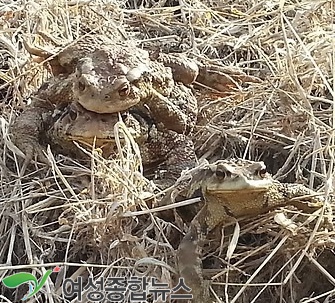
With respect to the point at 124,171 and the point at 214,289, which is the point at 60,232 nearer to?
the point at 124,171

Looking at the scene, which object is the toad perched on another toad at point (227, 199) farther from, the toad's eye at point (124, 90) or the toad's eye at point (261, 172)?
the toad's eye at point (124, 90)

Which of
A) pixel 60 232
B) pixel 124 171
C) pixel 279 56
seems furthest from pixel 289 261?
pixel 279 56

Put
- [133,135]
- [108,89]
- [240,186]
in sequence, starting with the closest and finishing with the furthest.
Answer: [240,186] < [108,89] < [133,135]

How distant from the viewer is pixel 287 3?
10.5 feet

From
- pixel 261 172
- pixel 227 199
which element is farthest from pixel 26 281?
pixel 261 172

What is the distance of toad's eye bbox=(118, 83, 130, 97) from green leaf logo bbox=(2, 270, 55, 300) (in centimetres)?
66

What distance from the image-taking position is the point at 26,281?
2014mm

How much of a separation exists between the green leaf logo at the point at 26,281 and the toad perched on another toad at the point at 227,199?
40 cm

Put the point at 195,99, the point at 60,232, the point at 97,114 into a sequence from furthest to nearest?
the point at 195,99 → the point at 97,114 → the point at 60,232

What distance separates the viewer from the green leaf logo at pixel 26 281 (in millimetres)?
1981

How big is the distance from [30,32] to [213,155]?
102 centimetres

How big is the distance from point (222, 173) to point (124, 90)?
0.66 m

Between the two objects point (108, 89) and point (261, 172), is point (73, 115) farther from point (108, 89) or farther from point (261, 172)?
point (261, 172)

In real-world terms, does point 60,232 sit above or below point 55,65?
below
